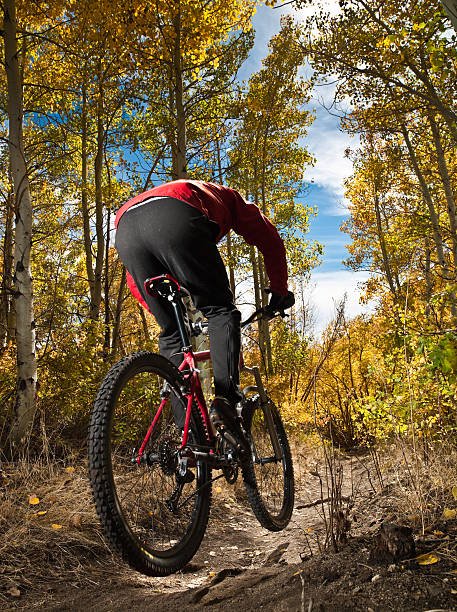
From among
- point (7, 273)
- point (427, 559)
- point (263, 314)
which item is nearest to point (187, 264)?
point (263, 314)

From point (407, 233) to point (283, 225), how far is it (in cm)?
419

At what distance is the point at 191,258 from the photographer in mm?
2186

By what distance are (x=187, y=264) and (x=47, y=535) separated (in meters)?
2.16

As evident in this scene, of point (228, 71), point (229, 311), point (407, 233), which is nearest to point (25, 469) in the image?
point (229, 311)

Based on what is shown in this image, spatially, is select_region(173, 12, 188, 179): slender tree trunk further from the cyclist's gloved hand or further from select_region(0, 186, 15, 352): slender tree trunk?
the cyclist's gloved hand

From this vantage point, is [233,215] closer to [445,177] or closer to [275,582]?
[275,582]

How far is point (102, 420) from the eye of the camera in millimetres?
1803

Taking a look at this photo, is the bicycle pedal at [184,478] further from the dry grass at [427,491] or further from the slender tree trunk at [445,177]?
the slender tree trunk at [445,177]

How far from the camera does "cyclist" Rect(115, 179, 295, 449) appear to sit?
2191mm

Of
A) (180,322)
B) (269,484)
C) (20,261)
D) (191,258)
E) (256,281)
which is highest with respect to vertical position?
(256,281)

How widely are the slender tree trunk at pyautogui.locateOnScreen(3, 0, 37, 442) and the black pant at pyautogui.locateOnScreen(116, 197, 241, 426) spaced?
3319 millimetres

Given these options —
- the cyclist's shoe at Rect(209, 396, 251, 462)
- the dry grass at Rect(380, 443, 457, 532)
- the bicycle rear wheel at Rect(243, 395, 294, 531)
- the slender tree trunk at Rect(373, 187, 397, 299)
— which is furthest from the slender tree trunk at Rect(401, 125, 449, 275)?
the cyclist's shoe at Rect(209, 396, 251, 462)

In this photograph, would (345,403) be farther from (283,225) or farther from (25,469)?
(283,225)

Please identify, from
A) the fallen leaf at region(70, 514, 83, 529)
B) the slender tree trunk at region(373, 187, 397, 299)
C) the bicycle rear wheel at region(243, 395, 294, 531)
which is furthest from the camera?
the slender tree trunk at region(373, 187, 397, 299)
